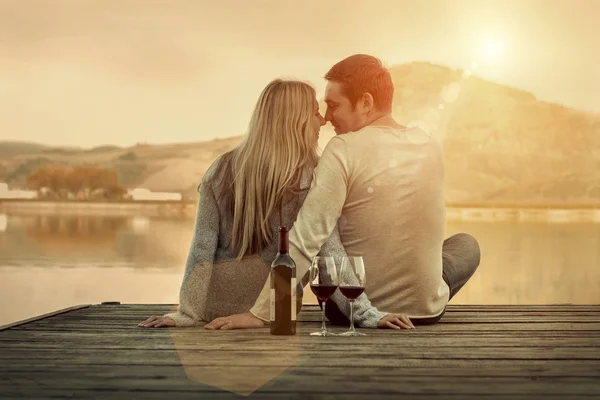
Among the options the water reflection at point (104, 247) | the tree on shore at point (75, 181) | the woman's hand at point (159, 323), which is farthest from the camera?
the tree on shore at point (75, 181)

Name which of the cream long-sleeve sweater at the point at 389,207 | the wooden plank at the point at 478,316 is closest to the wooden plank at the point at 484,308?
the wooden plank at the point at 478,316

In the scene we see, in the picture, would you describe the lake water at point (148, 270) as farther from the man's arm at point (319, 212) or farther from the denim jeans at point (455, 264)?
the man's arm at point (319, 212)

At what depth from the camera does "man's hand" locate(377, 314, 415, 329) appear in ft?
11.9

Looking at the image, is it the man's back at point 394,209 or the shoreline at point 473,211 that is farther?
the shoreline at point 473,211

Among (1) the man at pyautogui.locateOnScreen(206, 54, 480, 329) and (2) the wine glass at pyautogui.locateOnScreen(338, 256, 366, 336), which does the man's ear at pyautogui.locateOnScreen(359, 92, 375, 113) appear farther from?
(2) the wine glass at pyautogui.locateOnScreen(338, 256, 366, 336)

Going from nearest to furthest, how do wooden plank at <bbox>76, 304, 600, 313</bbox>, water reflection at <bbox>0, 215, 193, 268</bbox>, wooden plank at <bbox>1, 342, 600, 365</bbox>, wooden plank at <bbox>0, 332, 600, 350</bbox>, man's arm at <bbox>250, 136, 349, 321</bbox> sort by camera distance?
wooden plank at <bbox>1, 342, 600, 365</bbox> < wooden plank at <bbox>0, 332, 600, 350</bbox> < man's arm at <bbox>250, 136, 349, 321</bbox> < wooden plank at <bbox>76, 304, 600, 313</bbox> < water reflection at <bbox>0, 215, 193, 268</bbox>

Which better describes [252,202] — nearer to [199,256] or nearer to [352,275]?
[199,256]

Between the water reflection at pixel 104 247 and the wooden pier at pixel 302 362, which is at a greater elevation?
the wooden pier at pixel 302 362

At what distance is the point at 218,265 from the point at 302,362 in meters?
1.20

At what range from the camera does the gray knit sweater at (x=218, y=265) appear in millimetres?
3771

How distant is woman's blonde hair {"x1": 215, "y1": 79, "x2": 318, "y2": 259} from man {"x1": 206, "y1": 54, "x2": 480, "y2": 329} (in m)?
0.19

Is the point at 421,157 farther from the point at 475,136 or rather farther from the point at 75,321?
the point at 475,136

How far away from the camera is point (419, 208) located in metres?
3.70

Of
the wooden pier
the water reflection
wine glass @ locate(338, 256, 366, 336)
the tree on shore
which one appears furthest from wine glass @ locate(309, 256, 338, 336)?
the tree on shore
